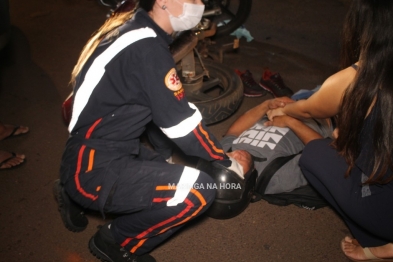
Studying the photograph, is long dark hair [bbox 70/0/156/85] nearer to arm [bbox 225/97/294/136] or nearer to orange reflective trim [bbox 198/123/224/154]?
orange reflective trim [bbox 198/123/224/154]

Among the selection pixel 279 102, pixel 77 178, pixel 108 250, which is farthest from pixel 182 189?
pixel 279 102

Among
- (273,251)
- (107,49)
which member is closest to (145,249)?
(273,251)

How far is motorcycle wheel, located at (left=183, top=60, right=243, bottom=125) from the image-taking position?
281 cm

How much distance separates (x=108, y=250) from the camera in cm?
194

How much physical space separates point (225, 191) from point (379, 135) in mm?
835

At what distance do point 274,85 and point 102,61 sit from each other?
2110 millimetres

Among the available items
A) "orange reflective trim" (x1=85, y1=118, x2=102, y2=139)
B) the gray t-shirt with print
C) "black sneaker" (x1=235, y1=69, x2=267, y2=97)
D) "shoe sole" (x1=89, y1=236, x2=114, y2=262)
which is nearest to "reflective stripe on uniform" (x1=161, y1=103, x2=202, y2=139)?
"orange reflective trim" (x1=85, y1=118, x2=102, y2=139)

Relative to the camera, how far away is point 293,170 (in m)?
2.19

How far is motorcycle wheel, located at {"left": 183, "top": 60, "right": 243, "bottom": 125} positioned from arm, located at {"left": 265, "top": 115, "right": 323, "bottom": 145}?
0.59 m

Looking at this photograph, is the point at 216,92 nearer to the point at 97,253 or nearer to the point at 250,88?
the point at 250,88

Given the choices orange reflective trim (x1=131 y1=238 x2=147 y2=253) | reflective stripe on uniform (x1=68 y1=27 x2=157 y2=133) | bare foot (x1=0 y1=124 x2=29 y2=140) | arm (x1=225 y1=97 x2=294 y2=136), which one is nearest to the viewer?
reflective stripe on uniform (x1=68 y1=27 x2=157 y2=133)

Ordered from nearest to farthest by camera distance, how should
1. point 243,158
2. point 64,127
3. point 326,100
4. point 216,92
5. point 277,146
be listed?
point 326,100 < point 243,158 < point 277,146 < point 64,127 < point 216,92

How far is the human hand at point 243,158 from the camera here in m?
2.08

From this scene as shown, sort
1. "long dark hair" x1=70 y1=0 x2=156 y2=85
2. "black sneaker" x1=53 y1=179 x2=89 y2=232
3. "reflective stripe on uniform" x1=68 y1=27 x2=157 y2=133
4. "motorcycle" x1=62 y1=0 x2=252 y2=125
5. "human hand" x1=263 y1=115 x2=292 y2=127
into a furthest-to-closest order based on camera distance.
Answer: "motorcycle" x1=62 y1=0 x2=252 y2=125, "human hand" x1=263 y1=115 x2=292 y2=127, "black sneaker" x1=53 y1=179 x2=89 y2=232, "long dark hair" x1=70 y1=0 x2=156 y2=85, "reflective stripe on uniform" x1=68 y1=27 x2=157 y2=133
